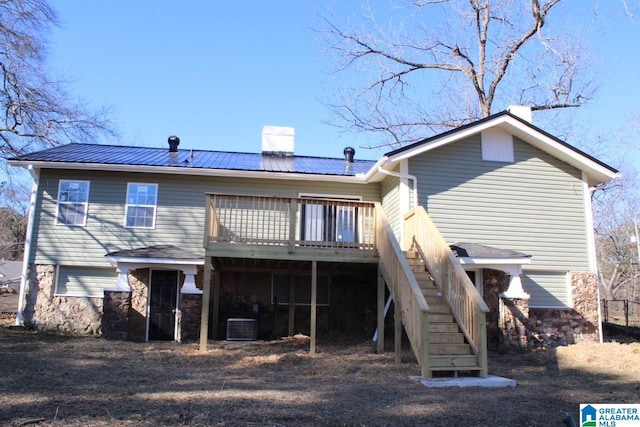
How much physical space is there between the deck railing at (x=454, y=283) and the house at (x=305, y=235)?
25.8 inches

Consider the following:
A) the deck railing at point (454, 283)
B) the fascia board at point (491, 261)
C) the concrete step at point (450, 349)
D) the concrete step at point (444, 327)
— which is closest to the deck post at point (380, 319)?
the deck railing at point (454, 283)

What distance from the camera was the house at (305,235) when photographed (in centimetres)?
1225

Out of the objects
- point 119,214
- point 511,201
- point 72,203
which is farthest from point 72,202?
point 511,201

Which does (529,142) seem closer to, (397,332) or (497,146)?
(497,146)

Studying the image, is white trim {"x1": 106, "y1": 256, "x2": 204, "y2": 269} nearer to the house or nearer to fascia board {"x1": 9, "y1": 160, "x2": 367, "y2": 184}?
the house

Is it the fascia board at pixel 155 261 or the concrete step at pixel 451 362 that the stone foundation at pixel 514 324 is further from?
the fascia board at pixel 155 261

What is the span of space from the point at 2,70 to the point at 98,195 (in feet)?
24.4

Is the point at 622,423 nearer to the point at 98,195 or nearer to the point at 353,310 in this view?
the point at 353,310

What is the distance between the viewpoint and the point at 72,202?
13.7 meters

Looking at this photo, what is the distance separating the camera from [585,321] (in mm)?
13086

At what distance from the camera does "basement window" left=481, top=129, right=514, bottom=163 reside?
520 inches

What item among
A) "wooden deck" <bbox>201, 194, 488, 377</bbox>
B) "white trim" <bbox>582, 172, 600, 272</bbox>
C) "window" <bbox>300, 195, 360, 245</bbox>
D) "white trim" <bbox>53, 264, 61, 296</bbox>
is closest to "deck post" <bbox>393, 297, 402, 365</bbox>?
"wooden deck" <bbox>201, 194, 488, 377</bbox>

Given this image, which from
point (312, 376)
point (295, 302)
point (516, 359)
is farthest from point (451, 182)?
point (312, 376)

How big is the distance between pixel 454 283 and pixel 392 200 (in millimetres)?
4529
